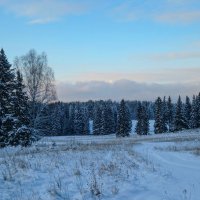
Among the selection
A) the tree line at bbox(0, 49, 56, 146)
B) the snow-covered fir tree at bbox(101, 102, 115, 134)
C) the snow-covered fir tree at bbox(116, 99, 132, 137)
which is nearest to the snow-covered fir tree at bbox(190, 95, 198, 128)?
the snow-covered fir tree at bbox(116, 99, 132, 137)

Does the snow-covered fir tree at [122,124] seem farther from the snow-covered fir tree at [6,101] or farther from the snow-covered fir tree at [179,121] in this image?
the snow-covered fir tree at [6,101]

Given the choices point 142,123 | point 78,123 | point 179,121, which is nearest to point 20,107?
point 179,121

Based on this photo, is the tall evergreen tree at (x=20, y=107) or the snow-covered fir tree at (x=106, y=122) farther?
the snow-covered fir tree at (x=106, y=122)

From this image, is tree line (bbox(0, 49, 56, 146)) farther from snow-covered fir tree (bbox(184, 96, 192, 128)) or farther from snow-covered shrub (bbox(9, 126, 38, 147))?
snow-covered fir tree (bbox(184, 96, 192, 128))

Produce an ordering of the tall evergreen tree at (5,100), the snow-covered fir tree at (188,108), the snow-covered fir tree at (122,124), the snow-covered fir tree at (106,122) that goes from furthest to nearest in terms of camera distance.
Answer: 1. the snow-covered fir tree at (106,122)
2. the snow-covered fir tree at (188,108)
3. the snow-covered fir tree at (122,124)
4. the tall evergreen tree at (5,100)

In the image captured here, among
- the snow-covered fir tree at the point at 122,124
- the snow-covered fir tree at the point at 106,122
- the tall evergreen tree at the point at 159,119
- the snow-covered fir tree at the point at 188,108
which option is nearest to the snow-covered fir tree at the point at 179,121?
the tall evergreen tree at the point at 159,119

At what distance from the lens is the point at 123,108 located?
309ft

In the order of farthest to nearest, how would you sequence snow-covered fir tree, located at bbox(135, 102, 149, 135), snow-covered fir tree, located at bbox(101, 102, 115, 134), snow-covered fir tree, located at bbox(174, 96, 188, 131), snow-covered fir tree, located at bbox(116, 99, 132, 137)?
snow-covered fir tree, located at bbox(101, 102, 115, 134) < snow-covered fir tree, located at bbox(135, 102, 149, 135) < snow-covered fir tree, located at bbox(116, 99, 132, 137) < snow-covered fir tree, located at bbox(174, 96, 188, 131)

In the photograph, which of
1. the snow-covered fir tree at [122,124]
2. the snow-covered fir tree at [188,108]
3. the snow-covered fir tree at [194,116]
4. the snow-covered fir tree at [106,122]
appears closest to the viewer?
the snow-covered fir tree at [122,124]

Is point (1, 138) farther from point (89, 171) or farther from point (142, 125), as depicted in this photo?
point (142, 125)

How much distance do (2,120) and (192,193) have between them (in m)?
28.9

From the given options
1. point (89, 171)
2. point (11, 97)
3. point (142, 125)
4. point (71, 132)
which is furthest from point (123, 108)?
point (89, 171)

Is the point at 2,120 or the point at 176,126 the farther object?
the point at 176,126

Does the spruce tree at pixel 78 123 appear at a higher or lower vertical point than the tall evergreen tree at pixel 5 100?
lower
